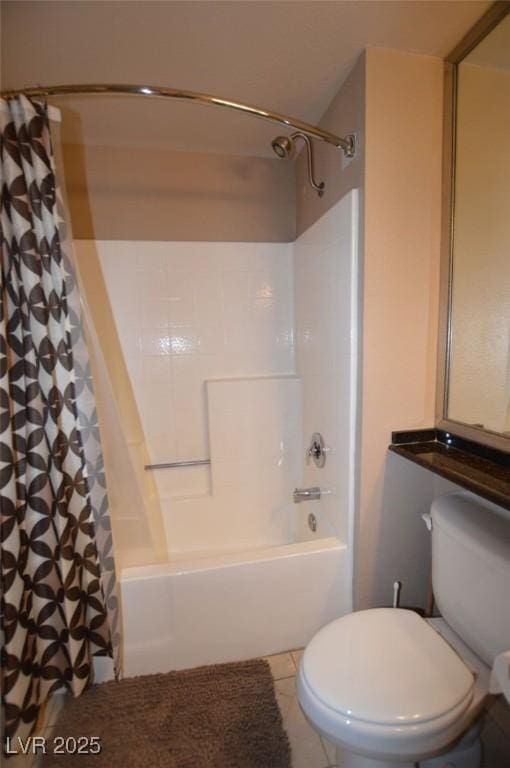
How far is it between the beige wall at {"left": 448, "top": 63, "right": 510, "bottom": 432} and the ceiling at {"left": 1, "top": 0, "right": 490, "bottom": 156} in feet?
0.77

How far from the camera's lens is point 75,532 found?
1162mm

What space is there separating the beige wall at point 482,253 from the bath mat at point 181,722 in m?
1.27

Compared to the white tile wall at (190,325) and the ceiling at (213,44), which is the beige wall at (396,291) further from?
the white tile wall at (190,325)

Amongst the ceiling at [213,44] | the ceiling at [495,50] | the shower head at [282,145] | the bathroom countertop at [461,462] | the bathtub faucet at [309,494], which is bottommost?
the bathtub faucet at [309,494]

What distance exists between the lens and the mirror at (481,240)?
108 cm

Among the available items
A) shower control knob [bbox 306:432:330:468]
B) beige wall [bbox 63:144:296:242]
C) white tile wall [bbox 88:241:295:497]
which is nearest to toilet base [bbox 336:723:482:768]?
shower control knob [bbox 306:432:330:468]

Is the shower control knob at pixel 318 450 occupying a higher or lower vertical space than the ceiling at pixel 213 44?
lower

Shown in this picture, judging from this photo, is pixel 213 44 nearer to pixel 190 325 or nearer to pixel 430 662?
pixel 190 325

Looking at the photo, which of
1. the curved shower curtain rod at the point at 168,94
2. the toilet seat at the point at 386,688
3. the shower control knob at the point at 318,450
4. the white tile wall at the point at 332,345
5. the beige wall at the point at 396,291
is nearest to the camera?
the toilet seat at the point at 386,688

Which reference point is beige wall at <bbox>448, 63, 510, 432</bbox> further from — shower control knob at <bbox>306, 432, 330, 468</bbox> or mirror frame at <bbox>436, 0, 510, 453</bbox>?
shower control knob at <bbox>306, 432, 330, 468</bbox>

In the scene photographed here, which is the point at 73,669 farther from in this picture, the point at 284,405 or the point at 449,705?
the point at 284,405

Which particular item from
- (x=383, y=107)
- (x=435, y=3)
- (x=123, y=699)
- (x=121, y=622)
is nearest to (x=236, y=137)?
(x=383, y=107)

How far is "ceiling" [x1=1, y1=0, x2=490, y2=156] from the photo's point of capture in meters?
0.99

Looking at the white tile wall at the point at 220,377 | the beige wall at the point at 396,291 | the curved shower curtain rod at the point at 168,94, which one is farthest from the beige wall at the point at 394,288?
the white tile wall at the point at 220,377
